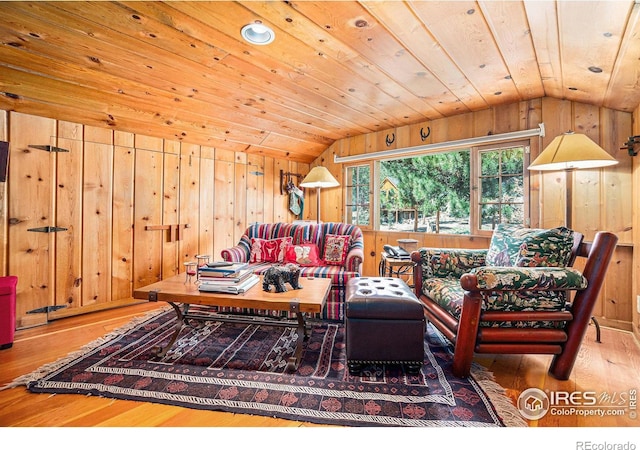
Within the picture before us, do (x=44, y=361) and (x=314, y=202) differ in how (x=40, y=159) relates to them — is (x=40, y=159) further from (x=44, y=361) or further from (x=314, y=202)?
(x=314, y=202)

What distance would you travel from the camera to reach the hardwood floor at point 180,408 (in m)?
1.33

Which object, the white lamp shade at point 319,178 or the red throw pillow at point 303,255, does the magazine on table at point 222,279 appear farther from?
the white lamp shade at point 319,178

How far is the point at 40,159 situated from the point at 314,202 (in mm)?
3269

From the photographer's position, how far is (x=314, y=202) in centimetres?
475

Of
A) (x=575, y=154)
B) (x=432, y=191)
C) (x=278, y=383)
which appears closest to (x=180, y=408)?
(x=278, y=383)

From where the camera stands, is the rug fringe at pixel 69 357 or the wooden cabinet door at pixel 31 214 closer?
the rug fringe at pixel 69 357

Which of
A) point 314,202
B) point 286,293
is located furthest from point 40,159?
point 314,202

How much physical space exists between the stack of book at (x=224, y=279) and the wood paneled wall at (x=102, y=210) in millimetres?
1645

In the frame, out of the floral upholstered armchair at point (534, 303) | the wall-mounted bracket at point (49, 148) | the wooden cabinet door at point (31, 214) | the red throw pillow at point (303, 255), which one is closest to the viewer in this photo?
the floral upholstered armchair at point (534, 303)

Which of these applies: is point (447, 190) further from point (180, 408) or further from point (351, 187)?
point (180, 408)

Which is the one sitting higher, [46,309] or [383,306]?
[383,306]

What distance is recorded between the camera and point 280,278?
6.25ft

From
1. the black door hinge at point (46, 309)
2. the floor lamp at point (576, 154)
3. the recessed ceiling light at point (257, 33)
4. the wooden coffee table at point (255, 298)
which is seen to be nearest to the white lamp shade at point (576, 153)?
the floor lamp at point (576, 154)

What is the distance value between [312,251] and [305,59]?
1759 millimetres
